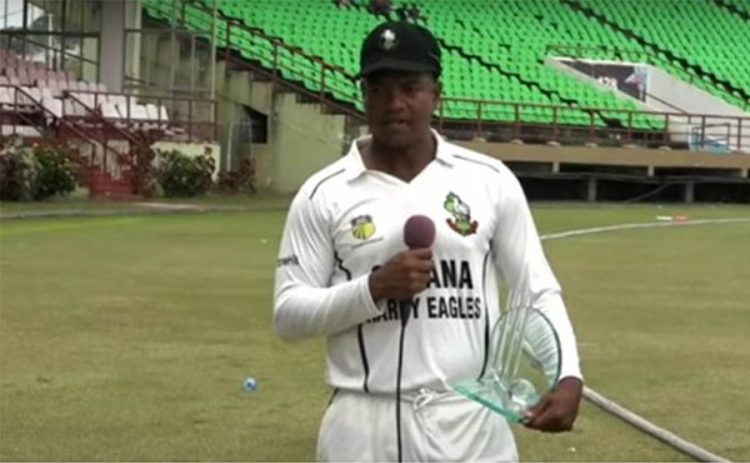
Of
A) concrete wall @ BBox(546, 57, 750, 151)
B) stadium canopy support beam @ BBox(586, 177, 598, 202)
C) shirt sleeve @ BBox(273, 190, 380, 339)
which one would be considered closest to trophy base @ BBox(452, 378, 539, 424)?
shirt sleeve @ BBox(273, 190, 380, 339)

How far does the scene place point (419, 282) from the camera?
12.5ft

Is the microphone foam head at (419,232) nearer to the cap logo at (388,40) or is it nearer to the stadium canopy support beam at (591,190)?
the cap logo at (388,40)

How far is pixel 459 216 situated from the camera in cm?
402

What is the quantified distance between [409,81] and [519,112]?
131ft

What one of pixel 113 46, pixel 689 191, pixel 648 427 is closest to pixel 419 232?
pixel 648 427

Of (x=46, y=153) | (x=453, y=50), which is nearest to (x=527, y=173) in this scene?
(x=453, y=50)

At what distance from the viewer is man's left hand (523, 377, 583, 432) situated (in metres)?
3.85

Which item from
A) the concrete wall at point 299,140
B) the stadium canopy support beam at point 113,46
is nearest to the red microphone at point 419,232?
the concrete wall at point 299,140

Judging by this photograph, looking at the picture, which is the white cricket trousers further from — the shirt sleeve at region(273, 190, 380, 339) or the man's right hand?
the man's right hand

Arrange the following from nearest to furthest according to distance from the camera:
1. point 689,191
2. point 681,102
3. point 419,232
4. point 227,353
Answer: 1. point 419,232
2. point 227,353
3. point 689,191
4. point 681,102

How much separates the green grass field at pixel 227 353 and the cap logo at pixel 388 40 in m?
5.23

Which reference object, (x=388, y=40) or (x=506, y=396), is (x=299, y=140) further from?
(x=506, y=396)

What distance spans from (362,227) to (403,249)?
0.14 metres

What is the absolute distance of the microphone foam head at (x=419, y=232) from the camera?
12.5 feet
